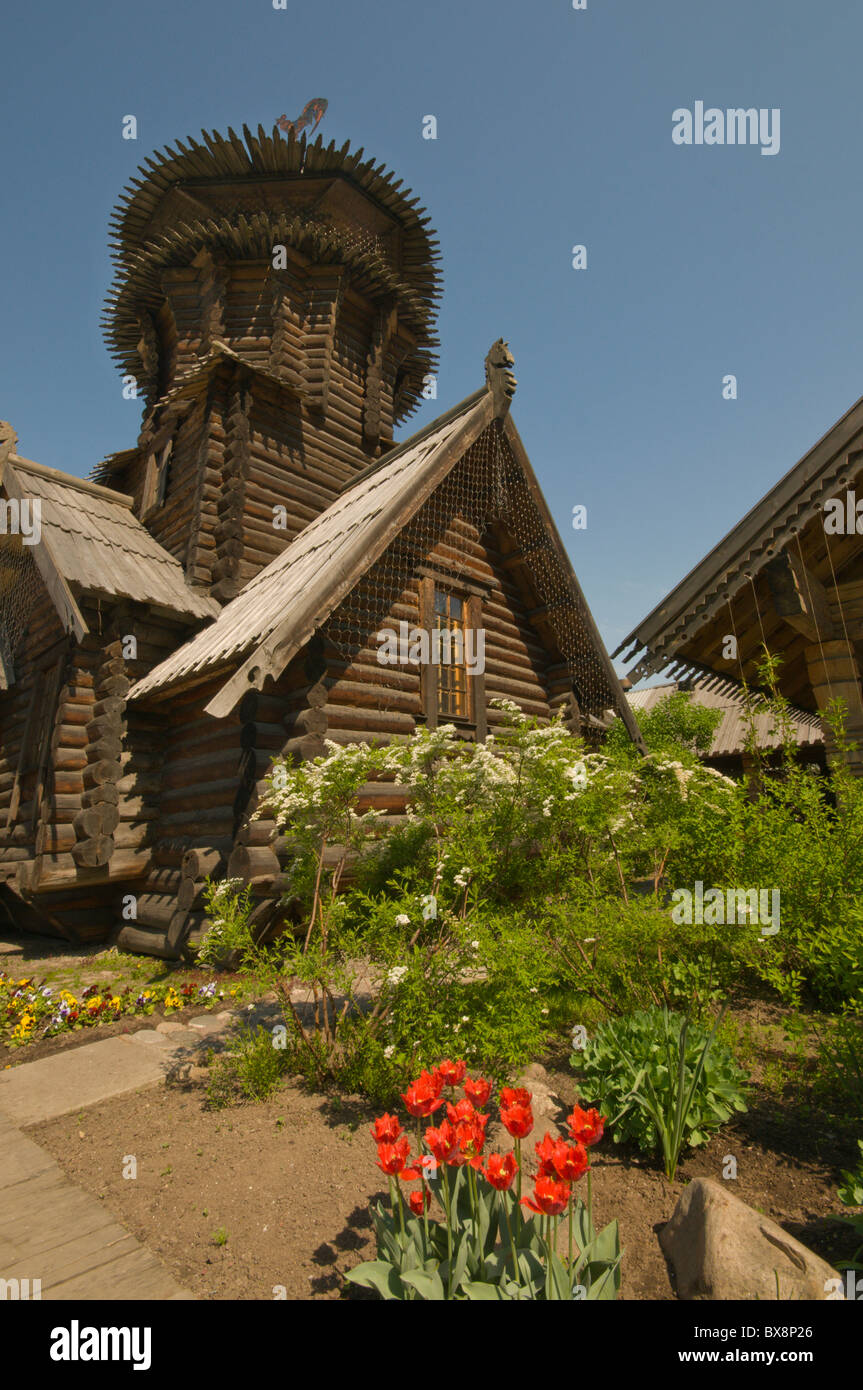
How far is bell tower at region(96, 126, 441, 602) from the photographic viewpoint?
11.4m

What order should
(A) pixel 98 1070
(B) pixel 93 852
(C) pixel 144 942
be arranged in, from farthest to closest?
1. (B) pixel 93 852
2. (C) pixel 144 942
3. (A) pixel 98 1070

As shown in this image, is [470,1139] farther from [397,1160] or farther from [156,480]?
[156,480]

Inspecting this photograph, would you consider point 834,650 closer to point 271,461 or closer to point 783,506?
point 783,506

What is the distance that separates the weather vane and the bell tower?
332 mm

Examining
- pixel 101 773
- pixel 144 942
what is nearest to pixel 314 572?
pixel 101 773

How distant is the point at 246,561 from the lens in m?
11.0

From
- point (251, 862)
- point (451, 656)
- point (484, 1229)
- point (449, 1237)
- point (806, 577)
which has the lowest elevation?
point (484, 1229)

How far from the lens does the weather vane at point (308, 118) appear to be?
508 inches

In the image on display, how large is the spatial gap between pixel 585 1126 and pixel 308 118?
56.3 ft

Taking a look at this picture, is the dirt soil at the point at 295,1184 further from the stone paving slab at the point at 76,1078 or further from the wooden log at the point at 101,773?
the wooden log at the point at 101,773

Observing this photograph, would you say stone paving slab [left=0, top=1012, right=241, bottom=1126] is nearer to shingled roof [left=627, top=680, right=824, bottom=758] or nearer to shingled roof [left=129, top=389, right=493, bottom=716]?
shingled roof [left=129, top=389, right=493, bottom=716]

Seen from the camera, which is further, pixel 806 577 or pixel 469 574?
pixel 469 574
